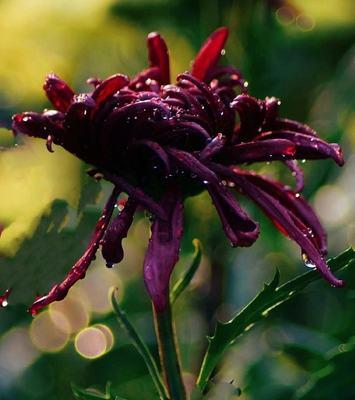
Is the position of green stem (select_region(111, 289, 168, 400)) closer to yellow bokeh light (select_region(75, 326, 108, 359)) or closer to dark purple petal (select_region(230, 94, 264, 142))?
dark purple petal (select_region(230, 94, 264, 142))

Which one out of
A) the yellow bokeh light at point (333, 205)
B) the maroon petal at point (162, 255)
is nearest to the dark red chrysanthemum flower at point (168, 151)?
the maroon petal at point (162, 255)

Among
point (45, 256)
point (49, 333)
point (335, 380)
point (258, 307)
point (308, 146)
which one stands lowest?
point (335, 380)

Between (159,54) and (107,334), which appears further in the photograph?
(107,334)

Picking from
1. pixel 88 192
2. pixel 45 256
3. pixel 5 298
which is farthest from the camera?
pixel 88 192

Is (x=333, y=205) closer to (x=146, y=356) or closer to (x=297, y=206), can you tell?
(x=297, y=206)

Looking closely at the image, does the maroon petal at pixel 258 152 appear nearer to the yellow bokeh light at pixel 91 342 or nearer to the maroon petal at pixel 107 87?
the maroon petal at pixel 107 87

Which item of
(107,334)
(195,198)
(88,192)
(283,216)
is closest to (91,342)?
(107,334)
